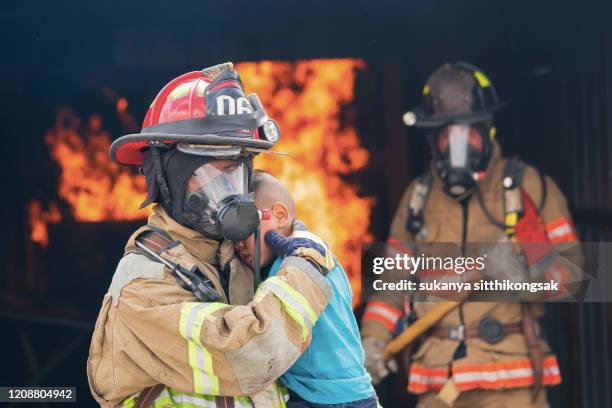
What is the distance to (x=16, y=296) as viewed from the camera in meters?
7.31

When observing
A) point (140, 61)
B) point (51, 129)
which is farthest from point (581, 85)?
point (51, 129)

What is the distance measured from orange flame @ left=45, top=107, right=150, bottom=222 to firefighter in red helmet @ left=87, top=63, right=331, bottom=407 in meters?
4.51

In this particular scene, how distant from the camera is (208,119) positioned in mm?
2951

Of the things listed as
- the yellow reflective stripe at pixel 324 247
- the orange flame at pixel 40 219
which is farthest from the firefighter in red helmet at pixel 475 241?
the yellow reflective stripe at pixel 324 247

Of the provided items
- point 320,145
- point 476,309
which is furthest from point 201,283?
point 320,145

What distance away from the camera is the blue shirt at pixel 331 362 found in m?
2.94

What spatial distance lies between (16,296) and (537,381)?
374 centimetres

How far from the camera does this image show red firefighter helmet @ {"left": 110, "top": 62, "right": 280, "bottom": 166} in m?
2.95

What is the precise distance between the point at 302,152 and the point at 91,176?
1.59 metres

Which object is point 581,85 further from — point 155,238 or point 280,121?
point 155,238

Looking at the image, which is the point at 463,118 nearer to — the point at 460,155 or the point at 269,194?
the point at 460,155

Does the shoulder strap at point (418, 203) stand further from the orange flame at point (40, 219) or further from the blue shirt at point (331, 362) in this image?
the blue shirt at point (331, 362)

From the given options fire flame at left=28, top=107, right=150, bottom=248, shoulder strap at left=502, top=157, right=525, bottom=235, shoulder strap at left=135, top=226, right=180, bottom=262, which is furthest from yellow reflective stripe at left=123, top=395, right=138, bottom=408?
fire flame at left=28, top=107, right=150, bottom=248

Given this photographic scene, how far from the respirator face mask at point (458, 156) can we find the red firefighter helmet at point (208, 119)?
9.74ft
